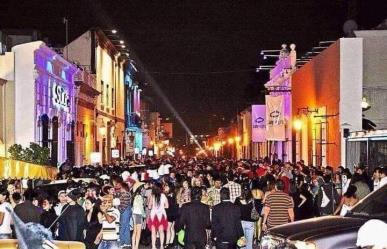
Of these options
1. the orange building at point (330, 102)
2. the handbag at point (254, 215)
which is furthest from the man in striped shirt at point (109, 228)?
the orange building at point (330, 102)

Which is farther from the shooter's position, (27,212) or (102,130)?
(102,130)

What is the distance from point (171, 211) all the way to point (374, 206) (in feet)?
30.3

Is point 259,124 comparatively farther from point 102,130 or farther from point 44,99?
point 44,99

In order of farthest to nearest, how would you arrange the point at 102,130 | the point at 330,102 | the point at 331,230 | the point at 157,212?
the point at 102,130 < the point at 330,102 < the point at 157,212 < the point at 331,230

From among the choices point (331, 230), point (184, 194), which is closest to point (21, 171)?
point (184, 194)

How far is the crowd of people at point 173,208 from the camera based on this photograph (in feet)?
45.7

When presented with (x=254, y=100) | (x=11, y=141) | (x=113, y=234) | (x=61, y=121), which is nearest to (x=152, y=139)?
(x=254, y=100)

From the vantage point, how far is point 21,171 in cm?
2419

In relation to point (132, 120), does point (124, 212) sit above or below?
below

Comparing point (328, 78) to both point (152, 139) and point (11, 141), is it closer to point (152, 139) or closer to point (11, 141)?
point (11, 141)

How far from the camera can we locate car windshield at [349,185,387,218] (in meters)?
9.61

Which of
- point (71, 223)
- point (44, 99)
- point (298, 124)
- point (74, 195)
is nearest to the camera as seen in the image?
point (71, 223)

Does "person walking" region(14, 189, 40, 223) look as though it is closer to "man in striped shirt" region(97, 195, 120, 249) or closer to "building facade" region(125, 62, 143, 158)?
"man in striped shirt" region(97, 195, 120, 249)

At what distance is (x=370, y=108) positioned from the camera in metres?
31.2
